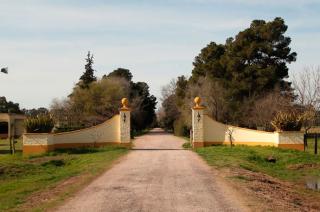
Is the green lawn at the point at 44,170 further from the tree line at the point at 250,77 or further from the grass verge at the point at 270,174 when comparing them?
the tree line at the point at 250,77

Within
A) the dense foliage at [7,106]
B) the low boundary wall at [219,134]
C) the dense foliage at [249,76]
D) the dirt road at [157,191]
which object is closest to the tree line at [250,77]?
the dense foliage at [249,76]

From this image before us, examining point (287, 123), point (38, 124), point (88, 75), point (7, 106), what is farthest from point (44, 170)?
point (7, 106)

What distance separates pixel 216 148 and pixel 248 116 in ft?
73.1

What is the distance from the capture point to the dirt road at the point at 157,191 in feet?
34.8

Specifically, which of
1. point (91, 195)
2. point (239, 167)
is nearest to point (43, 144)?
point (239, 167)

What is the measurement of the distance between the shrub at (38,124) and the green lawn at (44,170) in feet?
5.20

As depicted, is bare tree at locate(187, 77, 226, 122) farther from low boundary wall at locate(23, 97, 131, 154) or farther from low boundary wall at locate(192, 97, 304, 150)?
low boundary wall at locate(23, 97, 131, 154)

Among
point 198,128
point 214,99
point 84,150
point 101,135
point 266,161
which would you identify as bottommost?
point 266,161

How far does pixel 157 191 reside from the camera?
12531mm

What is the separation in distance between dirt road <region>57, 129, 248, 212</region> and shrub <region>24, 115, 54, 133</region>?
849cm

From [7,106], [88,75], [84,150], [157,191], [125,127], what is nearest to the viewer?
[157,191]

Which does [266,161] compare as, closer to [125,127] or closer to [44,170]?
[125,127]

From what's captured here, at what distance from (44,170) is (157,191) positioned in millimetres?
8958

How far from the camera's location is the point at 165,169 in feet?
57.0
